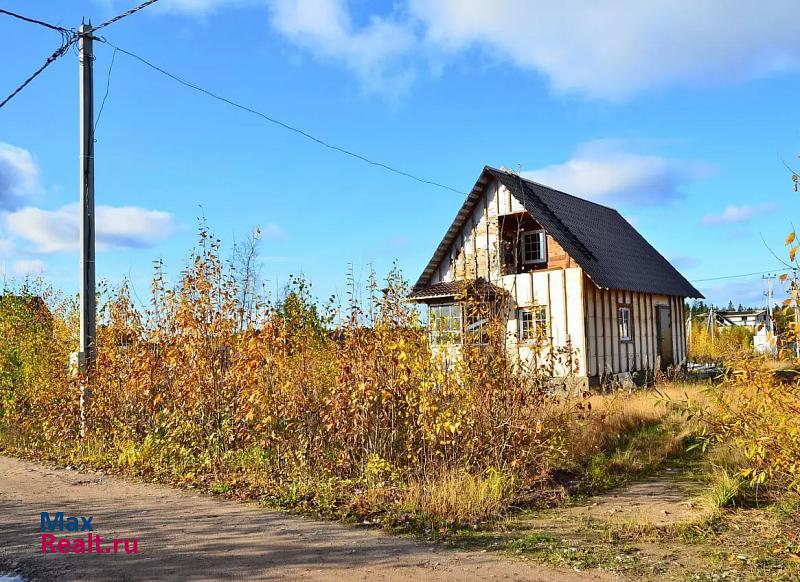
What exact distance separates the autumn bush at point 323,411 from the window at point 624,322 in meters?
9.49

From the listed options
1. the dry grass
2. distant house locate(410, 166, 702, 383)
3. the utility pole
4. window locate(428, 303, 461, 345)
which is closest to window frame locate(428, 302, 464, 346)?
window locate(428, 303, 461, 345)

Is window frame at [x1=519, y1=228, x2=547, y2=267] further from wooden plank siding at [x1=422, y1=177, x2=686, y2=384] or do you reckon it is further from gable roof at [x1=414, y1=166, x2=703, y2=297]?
gable roof at [x1=414, y1=166, x2=703, y2=297]

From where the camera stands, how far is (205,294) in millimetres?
9203

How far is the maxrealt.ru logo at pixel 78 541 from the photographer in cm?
594

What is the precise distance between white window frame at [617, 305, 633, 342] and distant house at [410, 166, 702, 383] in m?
0.03

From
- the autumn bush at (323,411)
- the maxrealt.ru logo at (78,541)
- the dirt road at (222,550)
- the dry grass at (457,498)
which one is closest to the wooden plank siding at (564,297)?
the autumn bush at (323,411)

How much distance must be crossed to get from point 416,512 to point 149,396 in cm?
487

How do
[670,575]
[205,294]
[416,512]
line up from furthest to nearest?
[205,294]
[416,512]
[670,575]

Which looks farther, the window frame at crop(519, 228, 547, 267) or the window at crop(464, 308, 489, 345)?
the window frame at crop(519, 228, 547, 267)

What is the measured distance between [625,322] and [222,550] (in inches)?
645

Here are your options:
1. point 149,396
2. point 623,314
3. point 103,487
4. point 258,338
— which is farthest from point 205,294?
point 623,314

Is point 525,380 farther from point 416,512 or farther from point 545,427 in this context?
point 416,512

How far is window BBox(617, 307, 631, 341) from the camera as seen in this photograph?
19.5m

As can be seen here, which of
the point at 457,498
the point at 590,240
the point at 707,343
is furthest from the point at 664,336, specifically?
the point at 457,498
